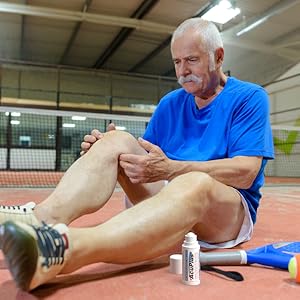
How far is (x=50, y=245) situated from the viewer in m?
0.84

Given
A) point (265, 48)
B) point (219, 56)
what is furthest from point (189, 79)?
point (265, 48)

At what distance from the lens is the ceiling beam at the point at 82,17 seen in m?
8.02

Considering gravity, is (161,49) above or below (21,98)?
above

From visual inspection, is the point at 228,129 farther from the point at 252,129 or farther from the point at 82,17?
the point at 82,17

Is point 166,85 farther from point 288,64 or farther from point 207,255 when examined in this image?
point 207,255

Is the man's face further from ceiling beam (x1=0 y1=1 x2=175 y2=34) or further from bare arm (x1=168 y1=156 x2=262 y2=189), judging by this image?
ceiling beam (x1=0 y1=1 x2=175 y2=34)

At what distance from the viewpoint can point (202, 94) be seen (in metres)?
1.67

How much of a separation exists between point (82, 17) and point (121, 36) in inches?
72.6

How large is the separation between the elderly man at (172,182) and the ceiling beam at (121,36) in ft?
22.8

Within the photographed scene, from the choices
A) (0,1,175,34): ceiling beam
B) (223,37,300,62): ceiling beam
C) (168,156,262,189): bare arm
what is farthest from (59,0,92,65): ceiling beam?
(168,156,262,189): bare arm

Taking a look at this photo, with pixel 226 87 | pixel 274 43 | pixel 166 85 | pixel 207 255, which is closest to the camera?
pixel 207 255

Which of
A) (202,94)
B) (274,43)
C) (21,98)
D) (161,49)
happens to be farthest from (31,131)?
(202,94)

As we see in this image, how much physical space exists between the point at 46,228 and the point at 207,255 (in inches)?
23.5

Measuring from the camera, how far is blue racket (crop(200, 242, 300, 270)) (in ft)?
4.14
